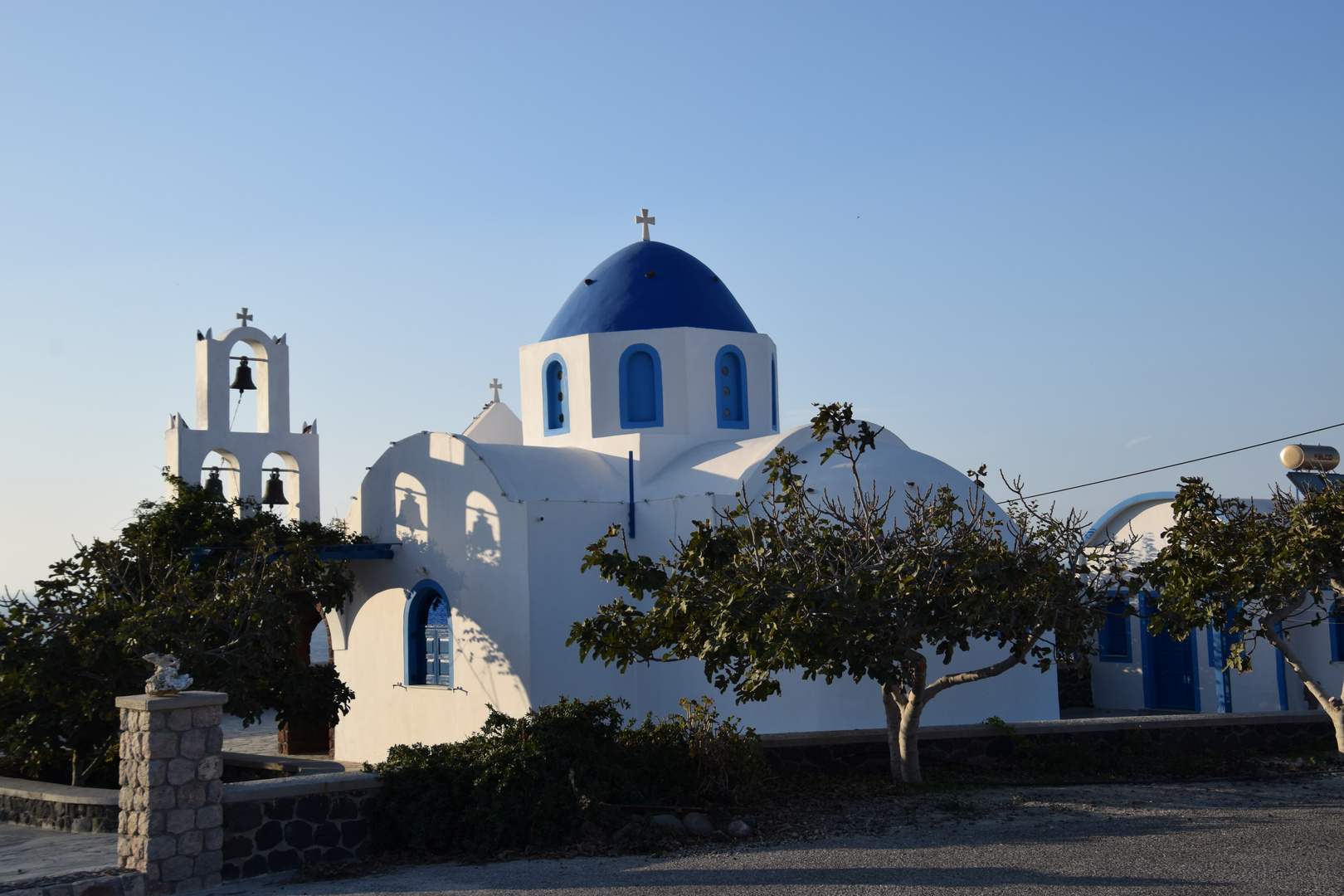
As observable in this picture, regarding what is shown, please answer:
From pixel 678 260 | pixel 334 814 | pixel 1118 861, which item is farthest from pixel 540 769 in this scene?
pixel 678 260

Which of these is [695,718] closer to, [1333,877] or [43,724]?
[1333,877]

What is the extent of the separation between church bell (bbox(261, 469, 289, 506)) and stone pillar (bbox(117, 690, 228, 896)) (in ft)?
26.0

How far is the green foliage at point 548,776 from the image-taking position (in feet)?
27.3

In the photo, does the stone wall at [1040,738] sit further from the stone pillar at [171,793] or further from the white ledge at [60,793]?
the white ledge at [60,793]

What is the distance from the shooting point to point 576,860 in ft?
25.9

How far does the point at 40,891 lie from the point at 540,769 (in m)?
3.14

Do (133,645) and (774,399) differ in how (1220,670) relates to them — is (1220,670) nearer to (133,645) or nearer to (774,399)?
(774,399)

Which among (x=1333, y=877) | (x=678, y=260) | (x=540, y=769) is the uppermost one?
(x=678, y=260)

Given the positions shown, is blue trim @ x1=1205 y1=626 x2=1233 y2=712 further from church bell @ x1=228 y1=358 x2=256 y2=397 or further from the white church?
church bell @ x1=228 y1=358 x2=256 y2=397

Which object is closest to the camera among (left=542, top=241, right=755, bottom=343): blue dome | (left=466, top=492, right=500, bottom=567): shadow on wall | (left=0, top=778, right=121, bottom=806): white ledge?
(left=0, top=778, right=121, bottom=806): white ledge

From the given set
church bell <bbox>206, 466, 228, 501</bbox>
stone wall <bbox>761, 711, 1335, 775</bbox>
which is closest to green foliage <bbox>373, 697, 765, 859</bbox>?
stone wall <bbox>761, 711, 1335, 775</bbox>

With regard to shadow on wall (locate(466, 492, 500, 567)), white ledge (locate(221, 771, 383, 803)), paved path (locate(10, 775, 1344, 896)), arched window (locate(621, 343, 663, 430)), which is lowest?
paved path (locate(10, 775, 1344, 896))

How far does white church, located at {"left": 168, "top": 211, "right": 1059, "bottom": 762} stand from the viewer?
13086 millimetres

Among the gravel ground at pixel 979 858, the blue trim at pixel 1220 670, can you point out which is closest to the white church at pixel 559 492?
the blue trim at pixel 1220 670
